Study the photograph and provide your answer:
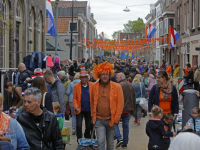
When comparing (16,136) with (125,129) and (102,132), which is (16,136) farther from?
(125,129)

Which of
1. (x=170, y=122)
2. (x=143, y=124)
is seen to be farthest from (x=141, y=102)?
(x=170, y=122)

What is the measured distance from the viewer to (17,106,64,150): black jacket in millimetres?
3977

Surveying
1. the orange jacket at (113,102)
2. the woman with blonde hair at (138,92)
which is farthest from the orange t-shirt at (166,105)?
the woman with blonde hair at (138,92)

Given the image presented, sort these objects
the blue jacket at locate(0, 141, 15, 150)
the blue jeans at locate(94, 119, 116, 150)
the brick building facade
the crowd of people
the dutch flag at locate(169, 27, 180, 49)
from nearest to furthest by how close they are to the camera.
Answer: the blue jacket at locate(0, 141, 15, 150) → the crowd of people → the blue jeans at locate(94, 119, 116, 150) → the brick building facade → the dutch flag at locate(169, 27, 180, 49)

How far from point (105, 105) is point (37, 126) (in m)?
2.41

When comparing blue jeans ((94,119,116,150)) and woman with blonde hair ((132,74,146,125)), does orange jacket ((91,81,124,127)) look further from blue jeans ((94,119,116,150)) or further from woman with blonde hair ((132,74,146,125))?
woman with blonde hair ((132,74,146,125))

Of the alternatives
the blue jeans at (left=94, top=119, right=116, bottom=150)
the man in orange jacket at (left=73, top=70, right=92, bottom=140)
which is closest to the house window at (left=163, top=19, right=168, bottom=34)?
the man in orange jacket at (left=73, top=70, right=92, bottom=140)

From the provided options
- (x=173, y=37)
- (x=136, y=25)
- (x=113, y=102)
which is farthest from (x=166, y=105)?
(x=136, y=25)

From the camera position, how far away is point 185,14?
2884 cm

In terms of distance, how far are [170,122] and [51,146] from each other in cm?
303

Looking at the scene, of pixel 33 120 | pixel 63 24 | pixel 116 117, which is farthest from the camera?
pixel 63 24

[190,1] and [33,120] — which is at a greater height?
[190,1]

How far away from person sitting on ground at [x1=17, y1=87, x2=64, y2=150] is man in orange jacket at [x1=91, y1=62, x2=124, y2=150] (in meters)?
2.15

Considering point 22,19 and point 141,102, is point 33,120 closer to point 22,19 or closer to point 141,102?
point 141,102
